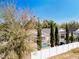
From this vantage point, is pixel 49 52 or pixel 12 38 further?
pixel 49 52

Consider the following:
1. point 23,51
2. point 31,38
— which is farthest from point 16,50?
point 31,38

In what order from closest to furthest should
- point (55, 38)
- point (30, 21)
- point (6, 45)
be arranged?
point (6, 45) < point (30, 21) < point (55, 38)

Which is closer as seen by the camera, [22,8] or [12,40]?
[12,40]

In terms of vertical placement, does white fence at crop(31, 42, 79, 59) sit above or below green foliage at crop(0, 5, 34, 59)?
below

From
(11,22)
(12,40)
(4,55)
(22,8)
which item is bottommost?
(4,55)

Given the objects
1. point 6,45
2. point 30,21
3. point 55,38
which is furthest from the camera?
point 55,38

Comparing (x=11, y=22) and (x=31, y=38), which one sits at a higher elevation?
(x=11, y=22)

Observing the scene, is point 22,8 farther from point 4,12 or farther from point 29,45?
point 29,45

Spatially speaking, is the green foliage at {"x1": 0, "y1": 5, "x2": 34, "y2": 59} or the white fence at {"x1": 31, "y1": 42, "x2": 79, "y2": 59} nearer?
the green foliage at {"x1": 0, "y1": 5, "x2": 34, "y2": 59}

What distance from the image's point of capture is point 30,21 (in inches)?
565

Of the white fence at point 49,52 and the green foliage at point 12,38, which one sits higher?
the green foliage at point 12,38

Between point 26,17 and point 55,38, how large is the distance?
46.5 feet

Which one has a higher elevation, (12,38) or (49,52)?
(12,38)

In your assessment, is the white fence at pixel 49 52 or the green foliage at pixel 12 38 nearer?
the green foliage at pixel 12 38
